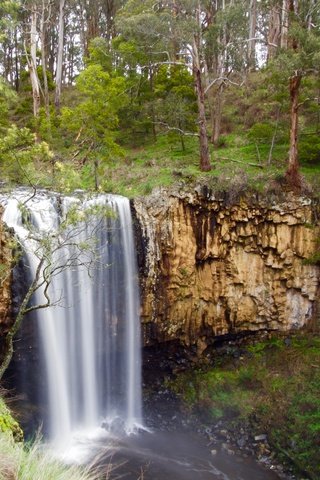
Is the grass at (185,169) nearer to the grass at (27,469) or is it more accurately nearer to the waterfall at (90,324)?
the waterfall at (90,324)

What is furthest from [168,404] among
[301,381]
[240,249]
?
[240,249]

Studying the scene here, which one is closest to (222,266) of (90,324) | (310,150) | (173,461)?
(90,324)

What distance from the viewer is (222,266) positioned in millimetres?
14750

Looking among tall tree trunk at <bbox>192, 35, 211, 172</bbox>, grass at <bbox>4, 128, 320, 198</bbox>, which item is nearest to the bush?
grass at <bbox>4, 128, 320, 198</bbox>

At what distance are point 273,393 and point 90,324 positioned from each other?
6251 mm

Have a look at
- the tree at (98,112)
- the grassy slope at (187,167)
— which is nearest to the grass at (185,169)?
the grassy slope at (187,167)

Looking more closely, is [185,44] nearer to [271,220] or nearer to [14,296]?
[271,220]

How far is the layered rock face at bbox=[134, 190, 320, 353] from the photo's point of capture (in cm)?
1391

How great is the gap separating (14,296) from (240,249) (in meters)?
7.66

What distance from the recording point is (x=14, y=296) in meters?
11.7

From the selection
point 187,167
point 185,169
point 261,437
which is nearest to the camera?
point 261,437

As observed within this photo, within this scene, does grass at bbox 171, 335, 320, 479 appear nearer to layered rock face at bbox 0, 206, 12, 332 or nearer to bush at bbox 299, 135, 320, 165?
layered rock face at bbox 0, 206, 12, 332

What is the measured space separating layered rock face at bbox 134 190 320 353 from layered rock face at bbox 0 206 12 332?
436 cm

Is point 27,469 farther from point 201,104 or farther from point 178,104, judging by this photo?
point 178,104
